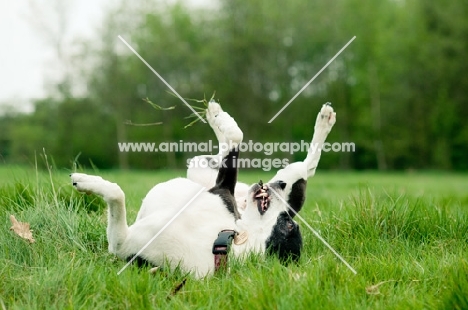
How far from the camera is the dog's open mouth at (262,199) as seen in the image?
3.98 meters

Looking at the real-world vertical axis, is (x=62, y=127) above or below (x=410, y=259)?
below

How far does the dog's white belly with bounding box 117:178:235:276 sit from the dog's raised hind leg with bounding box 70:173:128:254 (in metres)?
0.06

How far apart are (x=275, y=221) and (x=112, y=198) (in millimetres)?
1070

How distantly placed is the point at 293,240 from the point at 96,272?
1.29m

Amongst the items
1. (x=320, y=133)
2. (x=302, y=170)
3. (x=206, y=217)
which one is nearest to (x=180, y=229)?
(x=206, y=217)

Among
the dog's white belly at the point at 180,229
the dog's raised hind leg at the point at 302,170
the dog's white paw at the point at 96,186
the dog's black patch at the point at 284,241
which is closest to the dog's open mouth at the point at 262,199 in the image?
the dog's black patch at the point at 284,241

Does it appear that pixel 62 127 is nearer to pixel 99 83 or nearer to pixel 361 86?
pixel 99 83

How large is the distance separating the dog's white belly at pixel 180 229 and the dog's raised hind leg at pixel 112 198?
0.20 feet

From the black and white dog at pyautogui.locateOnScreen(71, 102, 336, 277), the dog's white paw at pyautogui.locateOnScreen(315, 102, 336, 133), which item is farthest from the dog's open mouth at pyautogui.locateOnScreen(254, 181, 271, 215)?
the dog's white paw at pyautogui.locateOnScreen(315, 102, 336, 133)

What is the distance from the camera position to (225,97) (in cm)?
3147

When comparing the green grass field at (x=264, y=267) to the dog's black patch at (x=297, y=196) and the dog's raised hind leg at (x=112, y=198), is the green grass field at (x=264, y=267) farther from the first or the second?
the dog's black patch at (x=297, y=196)

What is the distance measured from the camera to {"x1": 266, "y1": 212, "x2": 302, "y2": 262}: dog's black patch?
3.87 meters

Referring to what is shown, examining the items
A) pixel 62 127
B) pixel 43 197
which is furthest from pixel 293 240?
pixel 62 127

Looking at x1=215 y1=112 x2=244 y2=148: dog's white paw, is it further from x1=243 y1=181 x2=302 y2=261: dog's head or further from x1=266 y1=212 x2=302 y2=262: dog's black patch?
x1=266 y1=212 x2=302 y2=262: dog's black patch
